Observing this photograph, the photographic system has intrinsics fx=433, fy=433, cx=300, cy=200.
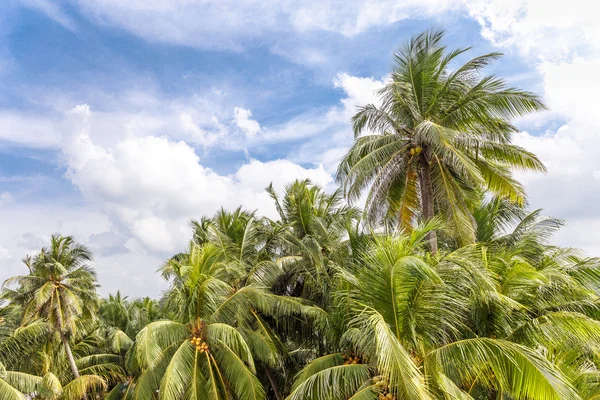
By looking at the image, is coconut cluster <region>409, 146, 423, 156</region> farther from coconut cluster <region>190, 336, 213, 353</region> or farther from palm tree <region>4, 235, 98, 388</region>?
palm tree <region>4, 235, 98, 388</region>

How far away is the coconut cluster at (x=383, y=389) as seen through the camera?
23.8ft

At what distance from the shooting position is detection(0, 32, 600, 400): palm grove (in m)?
7.51

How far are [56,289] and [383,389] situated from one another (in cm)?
1675

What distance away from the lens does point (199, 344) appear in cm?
1184

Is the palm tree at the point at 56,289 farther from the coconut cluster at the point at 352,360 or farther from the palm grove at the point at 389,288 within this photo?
the coconut cluster at the point at 352,360

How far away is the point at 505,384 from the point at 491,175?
7478 mm

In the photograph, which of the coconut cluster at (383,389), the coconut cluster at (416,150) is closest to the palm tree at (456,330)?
the coconut cluster at (383,389)

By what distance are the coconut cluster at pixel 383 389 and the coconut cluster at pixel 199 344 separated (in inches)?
229

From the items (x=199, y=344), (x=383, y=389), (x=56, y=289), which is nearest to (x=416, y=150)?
(x=383, y=389)

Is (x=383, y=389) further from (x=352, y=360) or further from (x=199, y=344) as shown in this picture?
(x=199, y=344)

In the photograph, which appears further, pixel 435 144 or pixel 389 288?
pixel 435 144

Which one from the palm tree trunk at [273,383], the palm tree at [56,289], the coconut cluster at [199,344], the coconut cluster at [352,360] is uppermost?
the palm tree at [56,289]

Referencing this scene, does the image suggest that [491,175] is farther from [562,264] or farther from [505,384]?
[505,384]

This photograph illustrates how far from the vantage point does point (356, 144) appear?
1363 centimetres
